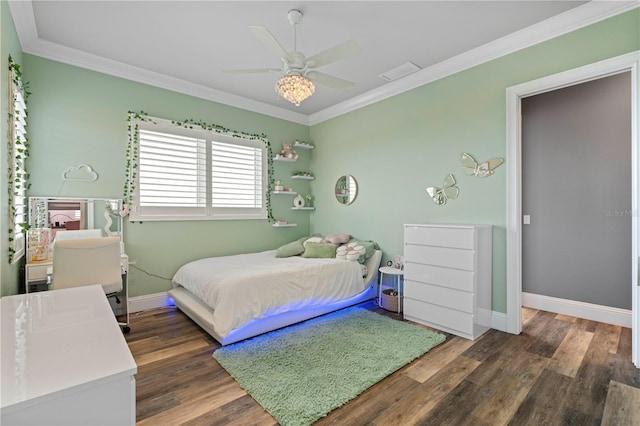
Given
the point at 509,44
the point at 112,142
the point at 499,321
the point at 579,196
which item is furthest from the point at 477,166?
the point at 112,142

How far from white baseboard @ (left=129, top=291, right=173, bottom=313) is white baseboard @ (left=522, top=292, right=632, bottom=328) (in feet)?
14.9

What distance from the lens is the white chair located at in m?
2.57

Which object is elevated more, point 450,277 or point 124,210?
point 124,210

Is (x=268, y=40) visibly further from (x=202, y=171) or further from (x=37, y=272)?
(x=37, y=272)

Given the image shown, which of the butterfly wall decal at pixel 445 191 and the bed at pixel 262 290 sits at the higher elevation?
the butterfly wall decal at pixel 445 191

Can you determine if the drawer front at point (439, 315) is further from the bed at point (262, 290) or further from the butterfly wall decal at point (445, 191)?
the butterfly wall decal at point (445, 191)

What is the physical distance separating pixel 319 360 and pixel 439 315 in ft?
4.61

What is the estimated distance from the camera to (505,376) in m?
2.19

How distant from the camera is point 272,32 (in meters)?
2.77

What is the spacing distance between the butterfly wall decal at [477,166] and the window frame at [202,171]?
2830mm

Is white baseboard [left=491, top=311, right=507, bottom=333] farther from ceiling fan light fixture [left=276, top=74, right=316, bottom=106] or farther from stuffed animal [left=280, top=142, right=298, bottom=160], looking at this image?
stuffed animal [left=280, top=142, right=298, bottom=160]

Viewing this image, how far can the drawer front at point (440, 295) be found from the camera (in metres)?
2.85

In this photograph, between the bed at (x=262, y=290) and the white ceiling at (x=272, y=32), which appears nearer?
the white ceiling at (x=272, y=32)

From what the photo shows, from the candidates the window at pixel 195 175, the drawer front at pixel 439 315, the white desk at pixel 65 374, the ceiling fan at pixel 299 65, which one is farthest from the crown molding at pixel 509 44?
the white desk at pixel 65 374
